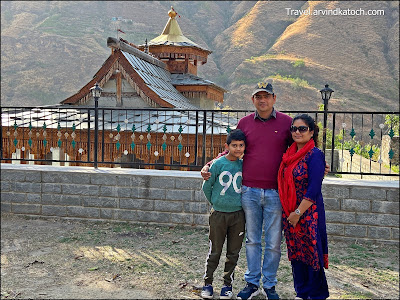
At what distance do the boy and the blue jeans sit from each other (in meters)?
0.10

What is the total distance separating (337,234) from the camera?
598 centimetres

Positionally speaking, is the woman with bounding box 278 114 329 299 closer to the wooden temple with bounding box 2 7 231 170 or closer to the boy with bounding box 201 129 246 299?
the boy with bounding box 201 129 246 299

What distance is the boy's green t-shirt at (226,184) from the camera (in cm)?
361

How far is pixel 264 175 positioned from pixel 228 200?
0.42 metres

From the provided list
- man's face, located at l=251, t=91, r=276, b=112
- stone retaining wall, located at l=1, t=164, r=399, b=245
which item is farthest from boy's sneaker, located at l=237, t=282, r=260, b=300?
stone retaining wall, located at l=1, t=164, r=399, b=245

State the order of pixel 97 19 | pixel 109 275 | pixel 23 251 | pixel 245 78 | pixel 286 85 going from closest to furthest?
1. pixel 109 275
2. pixel 23 251
3. pixel 286 85
4. pixel 245 78
5. pixel 97 19

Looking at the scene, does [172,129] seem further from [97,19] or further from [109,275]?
[97,19]

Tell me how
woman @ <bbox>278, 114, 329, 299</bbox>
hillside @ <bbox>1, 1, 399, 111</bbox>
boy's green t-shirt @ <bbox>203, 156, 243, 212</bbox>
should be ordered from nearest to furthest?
woman @ <bbox>278, 114, 329, 299</bbox>
boy's green t-shirt @ <bbox>203, 156, 243, 212</bbox>
hillside @ <bbox>1, 1, 399, 111</bbox>

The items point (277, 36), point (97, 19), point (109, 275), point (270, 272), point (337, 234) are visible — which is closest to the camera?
point (270, 272)

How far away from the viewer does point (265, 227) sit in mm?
3566

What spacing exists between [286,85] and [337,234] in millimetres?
47208

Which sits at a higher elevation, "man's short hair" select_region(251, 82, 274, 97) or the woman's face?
"man's short hair" select_region(251, 82, 274, 97)

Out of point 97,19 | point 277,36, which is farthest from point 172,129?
point 97,19

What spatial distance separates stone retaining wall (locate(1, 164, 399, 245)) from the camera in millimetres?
5840
